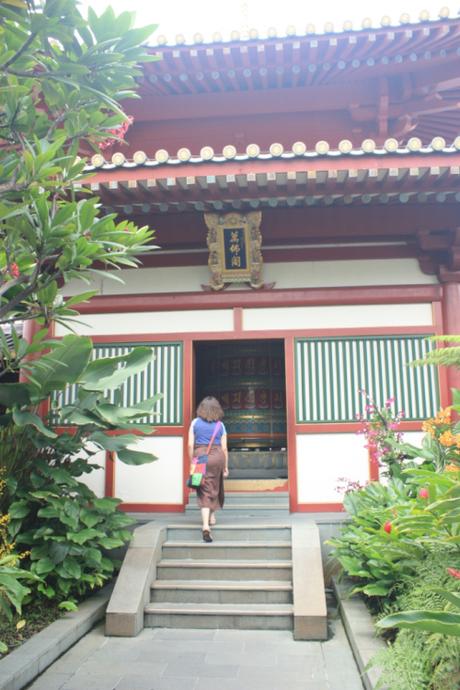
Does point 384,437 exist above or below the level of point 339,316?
below

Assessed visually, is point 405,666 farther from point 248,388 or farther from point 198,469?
point 248,388

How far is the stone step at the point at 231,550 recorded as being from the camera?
542cm

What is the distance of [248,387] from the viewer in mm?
10031

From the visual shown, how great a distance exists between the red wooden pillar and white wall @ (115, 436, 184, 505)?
321 cm

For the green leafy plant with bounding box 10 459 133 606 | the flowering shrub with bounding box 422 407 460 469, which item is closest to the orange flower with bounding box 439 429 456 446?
the flowering shrub with bounding box 422 407 460 469

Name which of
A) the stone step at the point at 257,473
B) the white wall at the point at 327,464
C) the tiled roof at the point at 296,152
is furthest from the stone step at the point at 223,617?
the tiled roof at the point at 296,152

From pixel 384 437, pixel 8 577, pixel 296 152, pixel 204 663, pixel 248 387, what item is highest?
pixel 296 152

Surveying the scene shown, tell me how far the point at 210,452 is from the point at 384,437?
1.78 metres

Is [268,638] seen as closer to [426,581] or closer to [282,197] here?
[426,581]

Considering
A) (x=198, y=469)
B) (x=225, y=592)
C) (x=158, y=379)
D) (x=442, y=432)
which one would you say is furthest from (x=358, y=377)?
(x=225, y=592)

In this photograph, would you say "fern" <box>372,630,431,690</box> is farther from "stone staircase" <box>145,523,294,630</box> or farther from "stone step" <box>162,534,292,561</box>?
"stone step" <box>162,534,292,561</box>

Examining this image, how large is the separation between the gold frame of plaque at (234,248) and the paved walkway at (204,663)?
375 cm

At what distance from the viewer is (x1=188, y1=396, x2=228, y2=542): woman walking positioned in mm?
5758

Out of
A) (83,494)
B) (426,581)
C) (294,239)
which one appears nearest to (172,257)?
(294,239)
